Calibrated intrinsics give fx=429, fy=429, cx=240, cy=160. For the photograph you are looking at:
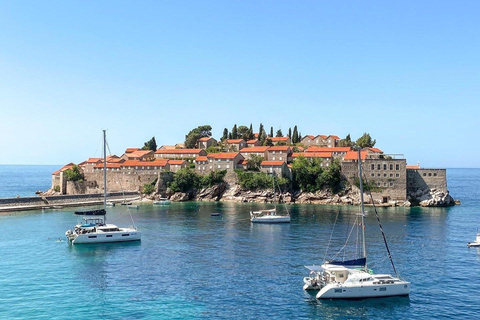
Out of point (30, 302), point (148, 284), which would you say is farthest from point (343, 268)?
point (30, 302)

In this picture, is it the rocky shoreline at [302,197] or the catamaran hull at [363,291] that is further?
the rocky shoreline at [302,197]

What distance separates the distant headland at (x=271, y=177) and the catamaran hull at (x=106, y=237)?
141 feet

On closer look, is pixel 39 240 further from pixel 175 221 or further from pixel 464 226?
pixel 464 226

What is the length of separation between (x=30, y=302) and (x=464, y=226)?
6206 cm

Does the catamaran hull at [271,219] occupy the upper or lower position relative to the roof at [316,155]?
lower

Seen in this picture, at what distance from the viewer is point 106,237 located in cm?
5594

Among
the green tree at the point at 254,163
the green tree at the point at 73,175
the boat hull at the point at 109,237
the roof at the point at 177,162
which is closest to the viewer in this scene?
the boat hull at the point at 109,237

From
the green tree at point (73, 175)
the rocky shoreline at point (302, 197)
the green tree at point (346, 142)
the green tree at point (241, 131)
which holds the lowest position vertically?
the rocky shoreline at point (302, 197)

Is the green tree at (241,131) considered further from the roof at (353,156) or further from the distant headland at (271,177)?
the roof at (353,156)

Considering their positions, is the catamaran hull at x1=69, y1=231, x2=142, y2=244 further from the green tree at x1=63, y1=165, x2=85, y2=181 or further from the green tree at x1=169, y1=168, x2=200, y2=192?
the green tree at x1=63, y1=165, x2=85, y2=181

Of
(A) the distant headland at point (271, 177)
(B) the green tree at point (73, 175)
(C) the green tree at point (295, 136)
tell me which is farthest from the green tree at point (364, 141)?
(B) the green tree at point (73, 175)

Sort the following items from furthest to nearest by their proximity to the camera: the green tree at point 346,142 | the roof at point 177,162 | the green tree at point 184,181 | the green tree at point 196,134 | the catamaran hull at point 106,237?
the green tree at point 196,134 < the green tree at point 346,142 < the roof at point 177,162 < the green tree at point 184,181 < the catamaran hull at point 106,237

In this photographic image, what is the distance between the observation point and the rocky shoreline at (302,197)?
95312 millimetres

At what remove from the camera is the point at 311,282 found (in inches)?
1401
